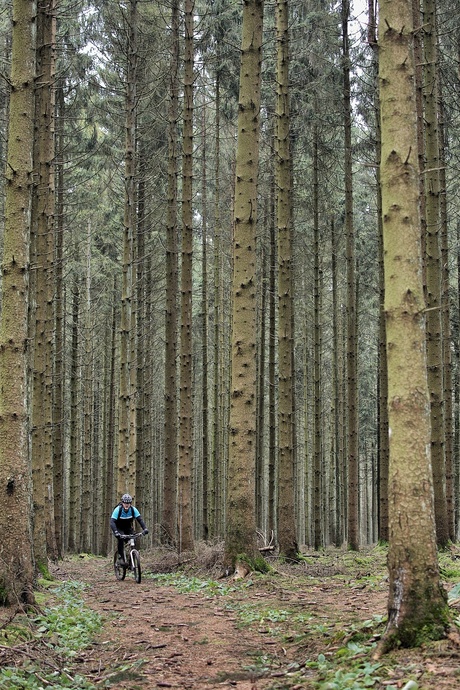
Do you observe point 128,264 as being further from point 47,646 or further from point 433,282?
point 47,646

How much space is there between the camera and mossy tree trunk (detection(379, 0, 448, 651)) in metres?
4.29

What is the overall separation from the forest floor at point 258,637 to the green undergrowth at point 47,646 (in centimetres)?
15

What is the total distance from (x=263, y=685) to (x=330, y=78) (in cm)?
1438

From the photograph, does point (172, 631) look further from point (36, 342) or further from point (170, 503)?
point (170, 503)

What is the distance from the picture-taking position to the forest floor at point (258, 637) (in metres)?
4.07

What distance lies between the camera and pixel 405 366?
14.9 ft

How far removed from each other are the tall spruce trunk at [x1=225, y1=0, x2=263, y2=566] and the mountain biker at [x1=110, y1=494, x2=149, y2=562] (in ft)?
10.2

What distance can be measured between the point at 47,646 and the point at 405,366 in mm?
3964

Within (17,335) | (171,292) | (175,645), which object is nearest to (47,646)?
(175,645)

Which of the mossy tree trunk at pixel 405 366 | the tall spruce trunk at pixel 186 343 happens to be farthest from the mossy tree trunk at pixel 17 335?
the tall spruce trunk at pixel 186 343

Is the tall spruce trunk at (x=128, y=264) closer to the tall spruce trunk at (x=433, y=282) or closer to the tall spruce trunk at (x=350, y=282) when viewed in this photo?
the tall spruce trunk at (x=350, y=282)

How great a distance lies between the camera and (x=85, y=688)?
466 centimetres

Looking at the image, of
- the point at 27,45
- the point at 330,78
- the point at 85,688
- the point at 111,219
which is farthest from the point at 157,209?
the point at 85,688

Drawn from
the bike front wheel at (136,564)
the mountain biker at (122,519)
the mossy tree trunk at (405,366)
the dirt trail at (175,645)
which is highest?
the mossy tree trunk at (405,366)
